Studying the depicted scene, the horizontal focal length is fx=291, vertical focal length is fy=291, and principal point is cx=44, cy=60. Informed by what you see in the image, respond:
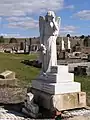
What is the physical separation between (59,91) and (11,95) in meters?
4.39

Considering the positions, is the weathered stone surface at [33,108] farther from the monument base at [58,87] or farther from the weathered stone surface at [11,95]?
the weathered stone surface at [11,95]

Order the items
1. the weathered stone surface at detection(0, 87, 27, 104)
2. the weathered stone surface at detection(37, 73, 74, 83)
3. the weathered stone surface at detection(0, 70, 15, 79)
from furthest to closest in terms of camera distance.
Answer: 1. the weathered stone surface at detection(0, 70, 15, 79)
2. the weathered stone surface at detection(0, 87, 27, 104)
3. the weathered stone surface at detection(37, 73, 74, 83)

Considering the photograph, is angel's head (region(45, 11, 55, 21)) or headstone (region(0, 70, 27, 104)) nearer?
angel's head (region(45, 11, 55, 21))

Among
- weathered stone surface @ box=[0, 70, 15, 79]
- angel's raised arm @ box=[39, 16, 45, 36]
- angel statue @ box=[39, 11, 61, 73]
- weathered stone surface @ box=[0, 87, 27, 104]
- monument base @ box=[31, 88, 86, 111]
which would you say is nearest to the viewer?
monument base @ box=[31, 88, 86, 111]

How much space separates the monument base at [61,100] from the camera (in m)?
7.74

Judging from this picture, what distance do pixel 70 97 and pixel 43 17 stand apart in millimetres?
2440

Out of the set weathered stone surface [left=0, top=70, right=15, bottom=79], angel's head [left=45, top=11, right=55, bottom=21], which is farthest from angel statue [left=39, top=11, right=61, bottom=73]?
weathered stone surface [left=0, top=70, right=15, bottom=79]

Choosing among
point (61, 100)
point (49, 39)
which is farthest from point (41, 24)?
point (61, 100)

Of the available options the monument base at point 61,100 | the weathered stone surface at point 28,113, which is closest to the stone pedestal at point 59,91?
the monument base at point 61,100

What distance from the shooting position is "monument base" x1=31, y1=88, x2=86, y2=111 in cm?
774

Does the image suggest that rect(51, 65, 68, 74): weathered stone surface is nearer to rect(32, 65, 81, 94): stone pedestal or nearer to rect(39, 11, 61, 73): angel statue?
rect(32, 65, 81, 94): stone pedestal

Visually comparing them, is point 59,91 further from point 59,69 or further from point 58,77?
point 59,69

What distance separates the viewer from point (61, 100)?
25.6ft

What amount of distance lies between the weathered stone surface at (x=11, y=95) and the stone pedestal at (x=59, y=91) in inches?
98.2
